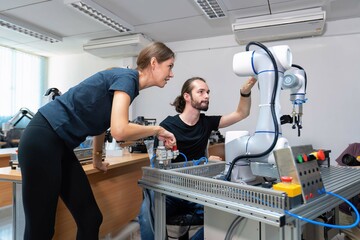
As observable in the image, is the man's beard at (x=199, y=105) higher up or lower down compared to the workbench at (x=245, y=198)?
higher up

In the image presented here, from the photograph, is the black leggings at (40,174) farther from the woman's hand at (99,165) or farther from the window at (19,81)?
the window at (19,81)

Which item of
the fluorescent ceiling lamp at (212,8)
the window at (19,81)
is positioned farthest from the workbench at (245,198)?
the window at (19,81)

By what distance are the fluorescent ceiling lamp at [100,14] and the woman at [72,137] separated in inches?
80.2

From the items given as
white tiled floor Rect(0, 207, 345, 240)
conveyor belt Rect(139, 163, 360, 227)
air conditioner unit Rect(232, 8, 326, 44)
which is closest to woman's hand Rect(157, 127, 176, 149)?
conveyor belt Rect(139, 163, 360, 227)

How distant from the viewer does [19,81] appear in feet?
15.0

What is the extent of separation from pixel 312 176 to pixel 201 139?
1.10m

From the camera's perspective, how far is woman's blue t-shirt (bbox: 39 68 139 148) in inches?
43.2

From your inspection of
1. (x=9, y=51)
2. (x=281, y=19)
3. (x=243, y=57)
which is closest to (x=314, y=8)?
(x=281, y=19)

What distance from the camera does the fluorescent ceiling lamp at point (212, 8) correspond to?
2.85 metres

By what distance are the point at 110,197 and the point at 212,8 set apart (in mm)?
2242

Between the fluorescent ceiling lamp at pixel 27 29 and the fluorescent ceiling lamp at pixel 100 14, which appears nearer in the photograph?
the fluorescent ceiling lamp at pixel 100 14

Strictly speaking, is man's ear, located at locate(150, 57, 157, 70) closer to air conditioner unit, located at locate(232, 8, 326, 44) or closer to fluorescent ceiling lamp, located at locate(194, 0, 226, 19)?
fluorescent ceiling lamp, located at locate(194, 0, 226, 19)

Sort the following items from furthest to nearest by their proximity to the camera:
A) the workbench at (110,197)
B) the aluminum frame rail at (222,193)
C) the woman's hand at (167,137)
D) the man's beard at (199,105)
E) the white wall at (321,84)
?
the white wall at (321,84)
the man's beard at (199,105)
the workbench at (110,197)
the woman's hand at (167,137)
the aluminum frame rail at (222,193)

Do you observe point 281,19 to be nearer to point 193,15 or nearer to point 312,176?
point 193,15
